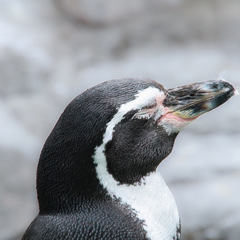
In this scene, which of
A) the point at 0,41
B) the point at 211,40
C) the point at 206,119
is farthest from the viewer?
the point at 211,40

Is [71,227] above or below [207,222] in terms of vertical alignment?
above

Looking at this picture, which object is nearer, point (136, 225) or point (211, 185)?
point (136, 225)

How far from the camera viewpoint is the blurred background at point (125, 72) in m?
3.65

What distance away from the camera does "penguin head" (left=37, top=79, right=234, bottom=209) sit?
1.88 meters

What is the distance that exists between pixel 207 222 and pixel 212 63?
1.34m

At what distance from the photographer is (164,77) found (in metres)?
4.52

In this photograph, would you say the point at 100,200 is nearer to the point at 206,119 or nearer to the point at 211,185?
the point at 211,185

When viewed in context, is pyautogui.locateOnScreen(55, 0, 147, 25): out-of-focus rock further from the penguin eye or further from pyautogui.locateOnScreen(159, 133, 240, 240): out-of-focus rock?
the penguin eye

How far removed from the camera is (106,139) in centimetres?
189

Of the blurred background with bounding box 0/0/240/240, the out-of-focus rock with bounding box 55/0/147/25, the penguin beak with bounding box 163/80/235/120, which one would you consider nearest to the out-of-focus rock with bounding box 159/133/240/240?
the blurred background with bounding box 0/0/240/240

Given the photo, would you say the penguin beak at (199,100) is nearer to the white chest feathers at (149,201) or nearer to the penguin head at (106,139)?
the penguin head at (106,139)

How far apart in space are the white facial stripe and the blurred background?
149 centimetres

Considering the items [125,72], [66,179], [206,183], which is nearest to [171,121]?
[66,179]

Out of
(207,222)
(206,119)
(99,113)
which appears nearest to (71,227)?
(99,113)
